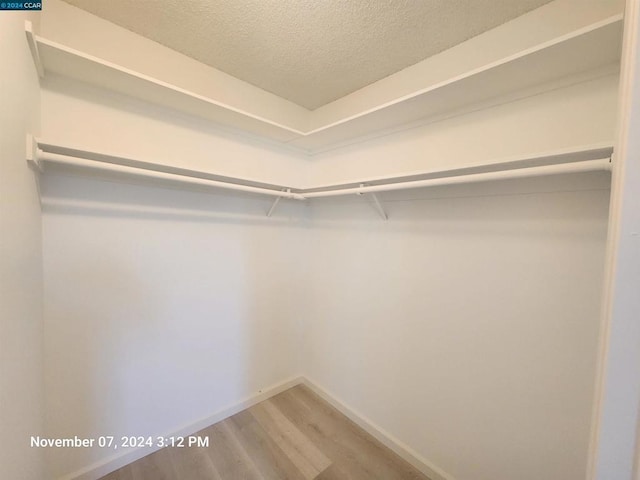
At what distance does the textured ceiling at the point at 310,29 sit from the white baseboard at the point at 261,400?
236cm

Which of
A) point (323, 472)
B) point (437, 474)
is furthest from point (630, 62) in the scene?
point (323, 472)

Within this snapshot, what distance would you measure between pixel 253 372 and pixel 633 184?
2232mm

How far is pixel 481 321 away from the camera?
128cm

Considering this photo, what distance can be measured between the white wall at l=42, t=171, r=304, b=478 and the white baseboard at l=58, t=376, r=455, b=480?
3 cm

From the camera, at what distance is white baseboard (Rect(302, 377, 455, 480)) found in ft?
4.77

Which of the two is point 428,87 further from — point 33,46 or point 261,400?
point 261,400

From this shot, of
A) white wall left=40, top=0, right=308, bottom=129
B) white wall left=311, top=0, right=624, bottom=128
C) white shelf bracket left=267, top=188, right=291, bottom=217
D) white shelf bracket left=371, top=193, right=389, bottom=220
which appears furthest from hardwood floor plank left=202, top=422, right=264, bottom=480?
white wall left=311, top=0, right=624, bottom=128

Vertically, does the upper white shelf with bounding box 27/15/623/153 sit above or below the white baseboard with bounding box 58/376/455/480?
above

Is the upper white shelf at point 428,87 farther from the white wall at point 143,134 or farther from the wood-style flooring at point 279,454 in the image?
the wood-style flooring at point 279,454

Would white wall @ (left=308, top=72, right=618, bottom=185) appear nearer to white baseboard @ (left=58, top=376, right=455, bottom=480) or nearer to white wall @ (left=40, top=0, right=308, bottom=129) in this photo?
white wall @ (left=40, top=0, right=308, bottom=129)

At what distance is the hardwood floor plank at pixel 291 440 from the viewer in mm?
1526

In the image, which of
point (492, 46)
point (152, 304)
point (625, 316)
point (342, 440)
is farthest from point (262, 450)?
point (492, 46)

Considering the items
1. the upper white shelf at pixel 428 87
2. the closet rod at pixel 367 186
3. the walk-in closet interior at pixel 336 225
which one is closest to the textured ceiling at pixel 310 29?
the walk-in closet interior at pixel 336 225

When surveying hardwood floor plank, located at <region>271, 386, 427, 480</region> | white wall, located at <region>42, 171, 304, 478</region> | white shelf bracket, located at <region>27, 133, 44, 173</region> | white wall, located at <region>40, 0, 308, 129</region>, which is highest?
white wall, located at <region>40, 0, 308, 129</region>
